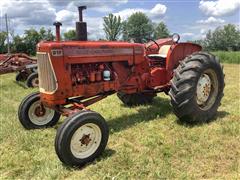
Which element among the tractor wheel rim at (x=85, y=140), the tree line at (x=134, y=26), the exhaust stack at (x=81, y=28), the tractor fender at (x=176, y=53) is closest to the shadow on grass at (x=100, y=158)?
the tractor wheel rim at (x=85, y=140)

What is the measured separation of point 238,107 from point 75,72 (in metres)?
3.83

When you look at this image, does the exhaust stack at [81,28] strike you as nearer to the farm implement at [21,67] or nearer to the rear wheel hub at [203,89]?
the rear wheel hub at [203,89]

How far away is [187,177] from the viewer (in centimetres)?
394

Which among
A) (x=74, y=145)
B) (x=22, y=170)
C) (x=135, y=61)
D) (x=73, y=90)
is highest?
(x=135, y=61)

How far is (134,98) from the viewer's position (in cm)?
739

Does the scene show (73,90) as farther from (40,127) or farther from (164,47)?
(164,47)

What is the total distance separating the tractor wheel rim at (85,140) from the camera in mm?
4465

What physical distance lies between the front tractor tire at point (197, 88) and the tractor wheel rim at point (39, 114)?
2253mm

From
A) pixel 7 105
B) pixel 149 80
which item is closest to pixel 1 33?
pixel 7 105

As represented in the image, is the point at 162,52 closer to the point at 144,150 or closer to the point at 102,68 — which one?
the point at 102,68

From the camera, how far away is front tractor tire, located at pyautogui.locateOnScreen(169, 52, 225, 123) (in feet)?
18.7

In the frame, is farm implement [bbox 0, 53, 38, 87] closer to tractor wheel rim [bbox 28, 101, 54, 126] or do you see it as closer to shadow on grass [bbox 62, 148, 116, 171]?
tractor wheel rim [bbox 28, 101, 54, 126]

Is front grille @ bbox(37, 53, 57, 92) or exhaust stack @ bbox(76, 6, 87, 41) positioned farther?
exhaust stack @ bbox(76, 6, 87, 41)

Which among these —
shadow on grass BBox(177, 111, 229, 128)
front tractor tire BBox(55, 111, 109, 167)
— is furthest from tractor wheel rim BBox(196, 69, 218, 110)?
front tractor tire BBox(55, 111, 109, 167)
